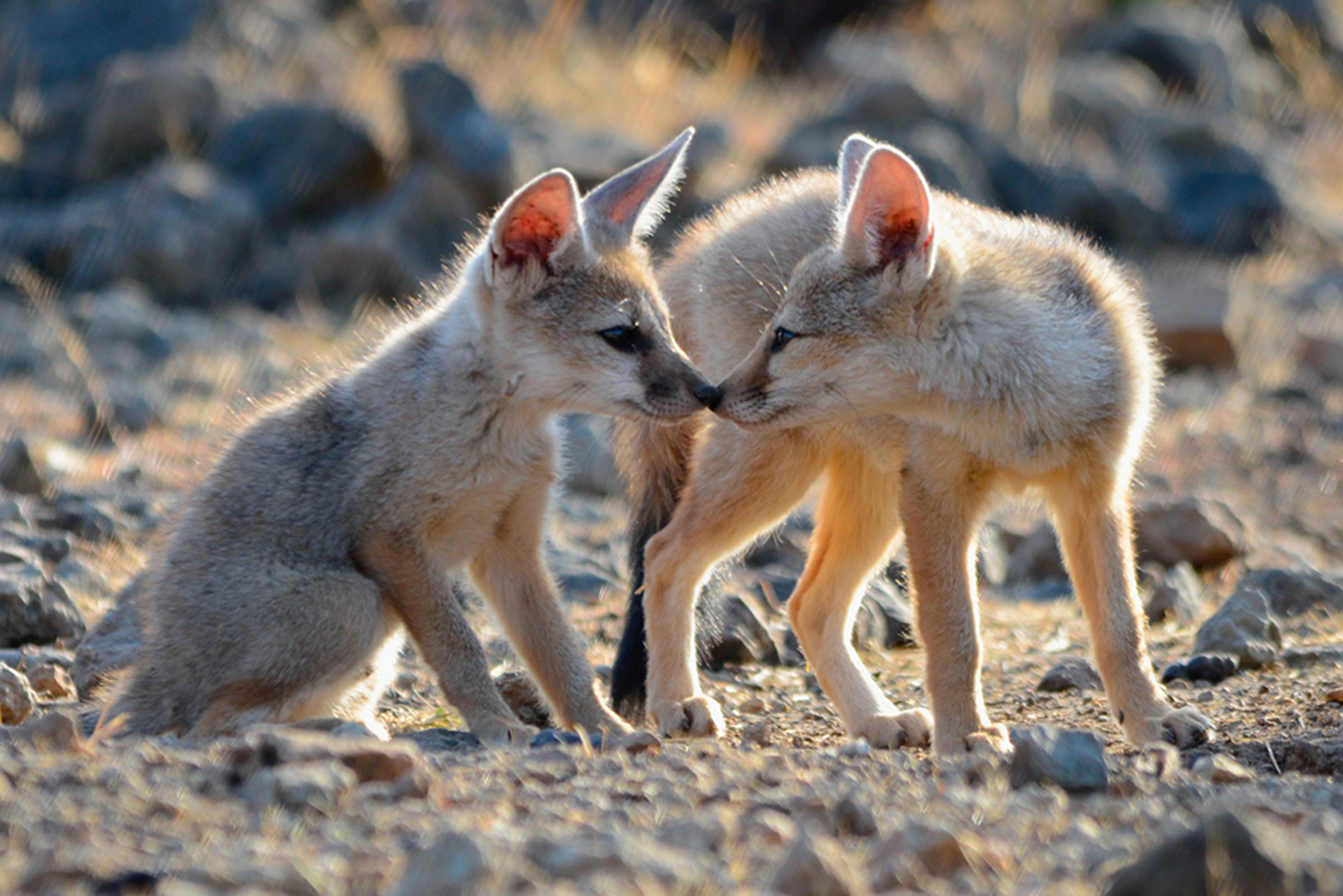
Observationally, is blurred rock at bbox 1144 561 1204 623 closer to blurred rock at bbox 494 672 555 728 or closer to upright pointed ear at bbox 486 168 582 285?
blurred rock at bbox 494 672 555 728

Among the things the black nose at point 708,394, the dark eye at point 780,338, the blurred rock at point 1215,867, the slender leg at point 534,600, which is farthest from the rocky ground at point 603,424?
the dark eye at point 780,338

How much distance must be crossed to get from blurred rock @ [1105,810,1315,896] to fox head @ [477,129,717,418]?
2.41 m

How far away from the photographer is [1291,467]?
345 inches

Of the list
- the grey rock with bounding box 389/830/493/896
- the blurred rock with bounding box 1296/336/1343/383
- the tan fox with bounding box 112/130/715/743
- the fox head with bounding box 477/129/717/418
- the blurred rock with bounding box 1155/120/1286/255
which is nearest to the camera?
the grey rock with bounding box 389/830/493/896

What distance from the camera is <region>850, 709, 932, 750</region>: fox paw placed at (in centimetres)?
454

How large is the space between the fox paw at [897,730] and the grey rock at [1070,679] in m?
0.75

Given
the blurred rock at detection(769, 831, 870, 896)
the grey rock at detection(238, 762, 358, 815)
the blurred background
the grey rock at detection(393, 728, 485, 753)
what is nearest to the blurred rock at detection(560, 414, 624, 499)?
the blurred background

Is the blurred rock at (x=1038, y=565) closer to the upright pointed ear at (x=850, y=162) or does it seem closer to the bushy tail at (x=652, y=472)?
the bushy tail at (x=652, y=472)

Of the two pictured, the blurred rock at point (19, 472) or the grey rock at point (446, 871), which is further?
the blurred rock at point (19, 472)

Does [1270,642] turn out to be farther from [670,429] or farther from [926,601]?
[670,429]

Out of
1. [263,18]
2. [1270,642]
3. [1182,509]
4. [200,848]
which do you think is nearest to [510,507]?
[200,848]

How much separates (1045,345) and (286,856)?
2.77 meters

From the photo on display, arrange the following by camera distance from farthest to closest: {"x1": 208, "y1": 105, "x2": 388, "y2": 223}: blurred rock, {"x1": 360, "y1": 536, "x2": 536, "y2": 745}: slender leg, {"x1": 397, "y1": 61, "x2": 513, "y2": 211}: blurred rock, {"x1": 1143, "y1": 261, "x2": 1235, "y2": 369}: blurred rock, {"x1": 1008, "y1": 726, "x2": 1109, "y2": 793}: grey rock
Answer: {"x1": 208, "y1": 105, "x2": 388, "y2": 223}: blurred rock → {"x1": 397, "y1": 61, "x2": 513, "y2": 211}: blurred rock → {"x1": 1143, "y1": 261, "x2": 1235, "y2": 369}: blurred rock → {"x1": 360, "y1": 536, "x2": 536, "y2": 745}: slender leg → {"x1": 1008, "y1": 726, "x2": 1109, "y2": 793}: grey rock

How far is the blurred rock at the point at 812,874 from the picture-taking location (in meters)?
2.34
